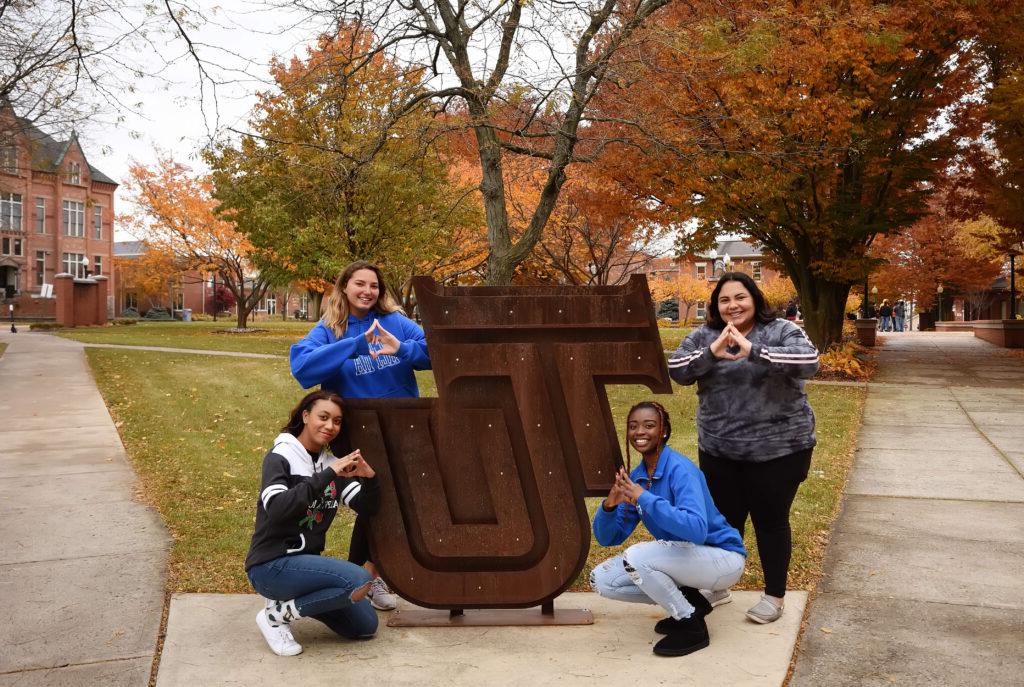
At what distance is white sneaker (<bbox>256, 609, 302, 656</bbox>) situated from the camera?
387cm

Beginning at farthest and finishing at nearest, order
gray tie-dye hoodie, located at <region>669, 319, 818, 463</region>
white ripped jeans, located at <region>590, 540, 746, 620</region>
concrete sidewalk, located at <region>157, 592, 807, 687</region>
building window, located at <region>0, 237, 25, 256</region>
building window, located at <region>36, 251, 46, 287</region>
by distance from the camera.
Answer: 1. building window, located at <region>36, 251, 46, 287</region>
2. building window, located at <region>0, 237, 25, 256</region>
3. gray tie-dye hoodie, located at <region>669, 319, 818, 463</region>
4. white ripped jeans, located at <region>590, 540, 746, 620</region>
5. concrete sidewalk, located at <region>157, 592, 807, 687</region>

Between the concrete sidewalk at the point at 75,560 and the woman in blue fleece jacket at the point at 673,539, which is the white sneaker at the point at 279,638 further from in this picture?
the woman in blue fleece jacket at the point at 673,539

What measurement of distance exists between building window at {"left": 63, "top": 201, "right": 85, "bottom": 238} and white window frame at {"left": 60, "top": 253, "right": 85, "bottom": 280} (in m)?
1.30

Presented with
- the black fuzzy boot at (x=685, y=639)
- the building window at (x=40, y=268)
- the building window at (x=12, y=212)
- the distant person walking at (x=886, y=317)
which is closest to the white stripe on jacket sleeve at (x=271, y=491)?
the black fuzzy boot at (x=685, y=639)

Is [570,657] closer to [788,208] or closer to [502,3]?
[502,3]

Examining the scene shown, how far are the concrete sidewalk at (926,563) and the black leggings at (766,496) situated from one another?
354 millimetres

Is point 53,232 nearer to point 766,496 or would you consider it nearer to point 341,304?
point 341,304

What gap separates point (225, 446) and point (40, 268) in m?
55.7

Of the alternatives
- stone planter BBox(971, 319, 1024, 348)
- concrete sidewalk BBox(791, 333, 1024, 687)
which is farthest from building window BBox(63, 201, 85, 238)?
concrete sidewalk BBox(791, 333, 1024, 687)

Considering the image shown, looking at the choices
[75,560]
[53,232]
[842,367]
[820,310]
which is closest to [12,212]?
[53,232]

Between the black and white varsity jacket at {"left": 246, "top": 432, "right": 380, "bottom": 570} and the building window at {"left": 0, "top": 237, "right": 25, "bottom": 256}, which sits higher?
the building window at {"left": 0, "top": 237, "right": 25, "bottom": 256}

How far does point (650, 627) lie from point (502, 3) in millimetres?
7973

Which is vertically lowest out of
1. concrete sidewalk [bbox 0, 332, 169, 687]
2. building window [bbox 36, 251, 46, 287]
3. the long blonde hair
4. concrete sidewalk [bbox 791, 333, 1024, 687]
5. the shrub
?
concrete sidewalk [bbox 0, 332, 169, 687]

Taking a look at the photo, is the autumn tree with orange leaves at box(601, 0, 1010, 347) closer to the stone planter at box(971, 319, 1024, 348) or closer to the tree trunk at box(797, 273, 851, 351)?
the tree trunk at box(797, 273, 851, 351)
